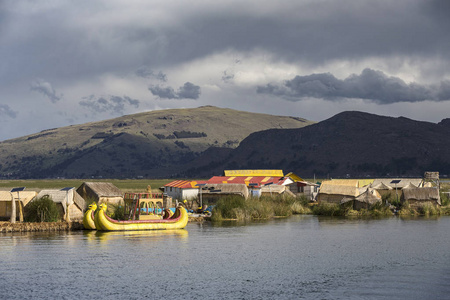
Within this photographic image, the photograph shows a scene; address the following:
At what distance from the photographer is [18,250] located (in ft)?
121

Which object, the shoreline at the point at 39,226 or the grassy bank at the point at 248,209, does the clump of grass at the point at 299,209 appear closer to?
the grassy bank at the point at 248,209

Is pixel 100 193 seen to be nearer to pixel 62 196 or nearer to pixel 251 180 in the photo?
pixel 62 196

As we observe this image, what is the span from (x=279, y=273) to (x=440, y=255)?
1116 centimetres

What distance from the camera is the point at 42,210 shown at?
1943 inches

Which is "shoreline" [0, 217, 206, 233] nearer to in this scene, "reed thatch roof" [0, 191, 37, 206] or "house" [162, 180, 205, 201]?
"reed thatch roof" [0, 191, 37, 206]

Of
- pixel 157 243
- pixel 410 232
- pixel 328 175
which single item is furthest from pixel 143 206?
pixel 328 175

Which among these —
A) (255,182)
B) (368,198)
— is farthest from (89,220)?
(255,182)

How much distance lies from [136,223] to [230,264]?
17342mm

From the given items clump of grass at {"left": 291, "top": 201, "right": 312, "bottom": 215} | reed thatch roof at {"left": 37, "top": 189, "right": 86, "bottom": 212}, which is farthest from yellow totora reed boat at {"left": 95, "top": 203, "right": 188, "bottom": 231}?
clump of grass at {"left": 291, "top": 201, "right": 312, "bottom": 215}

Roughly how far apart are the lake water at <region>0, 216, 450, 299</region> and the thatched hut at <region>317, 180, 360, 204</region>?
1774 cm

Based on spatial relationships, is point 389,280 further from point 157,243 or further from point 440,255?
point 157,243

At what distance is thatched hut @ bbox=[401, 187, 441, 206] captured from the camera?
6562cm

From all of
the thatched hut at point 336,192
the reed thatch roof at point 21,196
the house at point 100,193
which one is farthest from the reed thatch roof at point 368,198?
the reed thatch roof at point 21,196

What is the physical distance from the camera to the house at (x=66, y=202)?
164ft
